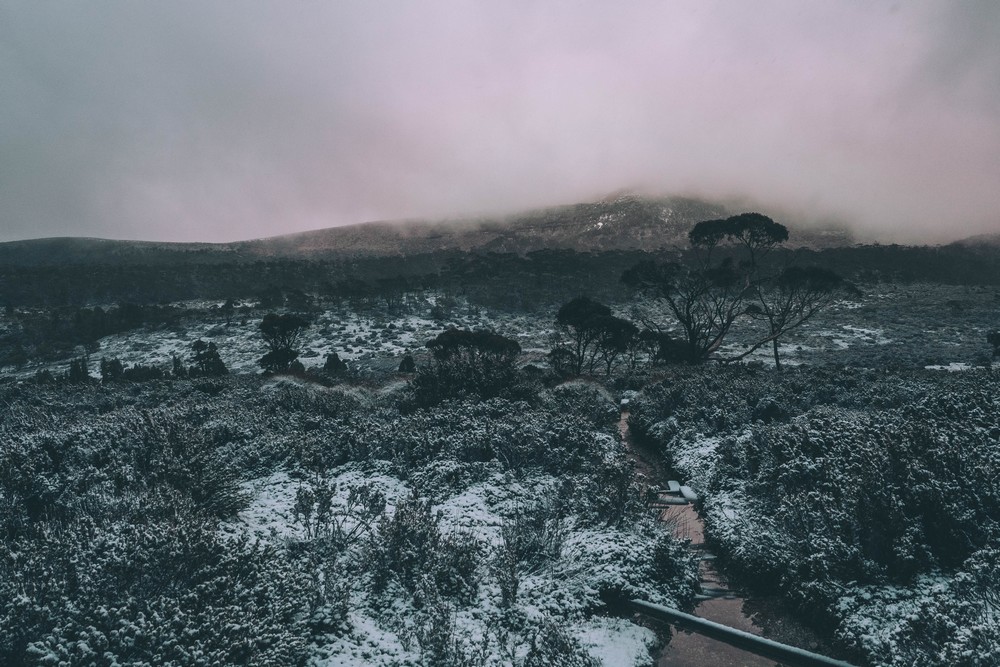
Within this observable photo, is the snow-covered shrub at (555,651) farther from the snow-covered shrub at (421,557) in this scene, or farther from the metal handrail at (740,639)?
the metal handrail at (740,639)

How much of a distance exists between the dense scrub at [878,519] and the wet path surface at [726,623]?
1.15 feet

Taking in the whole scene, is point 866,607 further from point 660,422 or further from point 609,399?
point 609,399

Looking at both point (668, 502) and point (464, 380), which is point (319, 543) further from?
point (464, 380)

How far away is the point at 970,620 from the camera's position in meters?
5.64

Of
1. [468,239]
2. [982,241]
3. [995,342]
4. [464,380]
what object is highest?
[468,239]

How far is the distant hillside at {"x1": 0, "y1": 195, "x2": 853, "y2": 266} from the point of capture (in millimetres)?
107312

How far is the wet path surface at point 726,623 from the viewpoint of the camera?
6.54 metres

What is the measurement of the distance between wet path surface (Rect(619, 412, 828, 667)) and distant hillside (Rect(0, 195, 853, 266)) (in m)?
93.6

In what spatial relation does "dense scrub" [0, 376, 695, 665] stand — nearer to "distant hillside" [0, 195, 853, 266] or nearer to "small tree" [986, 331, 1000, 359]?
"small tree" [986, 331, 1000, 359]

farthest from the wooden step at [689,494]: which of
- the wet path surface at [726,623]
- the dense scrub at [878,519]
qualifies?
the wet path surface at [726,623]

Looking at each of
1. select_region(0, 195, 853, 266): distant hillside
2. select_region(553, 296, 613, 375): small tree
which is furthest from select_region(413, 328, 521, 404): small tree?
select_region(0, 195, 853, 266): distant hillside

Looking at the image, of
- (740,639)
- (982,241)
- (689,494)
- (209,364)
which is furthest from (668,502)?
(982,241)

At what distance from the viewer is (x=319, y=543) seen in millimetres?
7703

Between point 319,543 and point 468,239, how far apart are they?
411 feet
